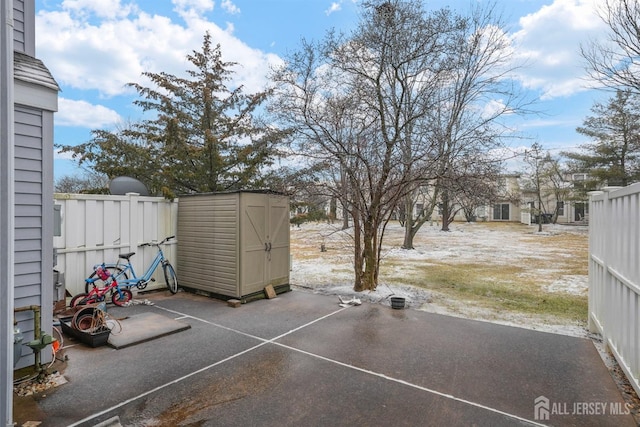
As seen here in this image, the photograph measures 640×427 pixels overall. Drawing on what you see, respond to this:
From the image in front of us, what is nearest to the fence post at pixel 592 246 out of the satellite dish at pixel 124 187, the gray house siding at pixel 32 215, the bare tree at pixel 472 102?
the bare tree at pixel 472 102

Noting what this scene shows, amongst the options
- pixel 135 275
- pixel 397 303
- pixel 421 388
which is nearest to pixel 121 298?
pixel 135 275

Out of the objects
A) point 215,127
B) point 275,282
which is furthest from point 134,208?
point 215,127

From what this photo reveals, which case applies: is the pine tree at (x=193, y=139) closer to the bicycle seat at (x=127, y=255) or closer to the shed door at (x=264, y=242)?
the shed door at (x=264, y=242)

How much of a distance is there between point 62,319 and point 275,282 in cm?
319

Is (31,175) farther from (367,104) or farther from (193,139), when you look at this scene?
(193,139)

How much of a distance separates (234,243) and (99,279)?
2.17 m

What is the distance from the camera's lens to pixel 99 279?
5.11 metres

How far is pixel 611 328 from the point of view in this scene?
327cm

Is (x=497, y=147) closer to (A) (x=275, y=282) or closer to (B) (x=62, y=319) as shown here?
(A) (x=275, y=282)

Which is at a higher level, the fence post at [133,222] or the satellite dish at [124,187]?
the satellite dish at [124,187]

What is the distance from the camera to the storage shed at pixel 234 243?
546 cm

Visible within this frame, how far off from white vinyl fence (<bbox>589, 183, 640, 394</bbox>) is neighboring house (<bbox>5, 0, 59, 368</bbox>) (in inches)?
195

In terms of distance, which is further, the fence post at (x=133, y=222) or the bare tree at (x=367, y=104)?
the fence post at (x=133, y=222)

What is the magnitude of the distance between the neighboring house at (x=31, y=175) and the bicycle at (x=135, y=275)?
7.38 ft
